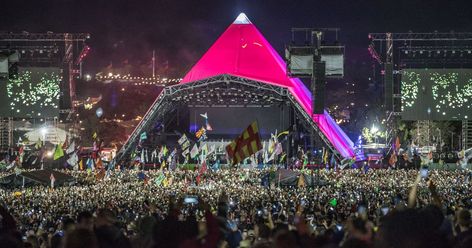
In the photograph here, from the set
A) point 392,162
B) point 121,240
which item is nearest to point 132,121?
point 392,162

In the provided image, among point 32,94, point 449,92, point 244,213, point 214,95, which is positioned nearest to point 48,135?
point 32,94

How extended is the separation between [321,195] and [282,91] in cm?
2312

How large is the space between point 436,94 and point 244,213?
3655cm

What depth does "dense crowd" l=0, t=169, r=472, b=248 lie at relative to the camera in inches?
169

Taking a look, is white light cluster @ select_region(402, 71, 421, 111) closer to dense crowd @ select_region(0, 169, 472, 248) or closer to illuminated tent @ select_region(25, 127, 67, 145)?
dense crowd @ select_region(0, 169, 472, 248)

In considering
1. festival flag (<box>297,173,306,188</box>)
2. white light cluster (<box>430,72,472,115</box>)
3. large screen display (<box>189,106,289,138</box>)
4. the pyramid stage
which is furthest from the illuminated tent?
festival flag (<box>297,173,306,188</box>)

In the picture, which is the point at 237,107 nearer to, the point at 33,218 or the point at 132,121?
the point at 132,121

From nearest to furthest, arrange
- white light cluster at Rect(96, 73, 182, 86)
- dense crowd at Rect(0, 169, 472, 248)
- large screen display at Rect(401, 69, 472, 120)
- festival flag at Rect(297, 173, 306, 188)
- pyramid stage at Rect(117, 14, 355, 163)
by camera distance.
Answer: dense crowd at Rect(0, 169, 472, 248), festival flag at Rect(297, 173, 306, 188), pyramid stage at Rect(117, 14, 355, 163), large screen display at Rect(401, 69, 472, 120), white light cluster at Rect(96, 73, 182, 86)

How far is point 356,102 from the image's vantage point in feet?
296

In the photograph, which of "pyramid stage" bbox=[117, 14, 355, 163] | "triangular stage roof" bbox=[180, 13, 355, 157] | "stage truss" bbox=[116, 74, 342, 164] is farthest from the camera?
"triangular stage roof" bbox=[180, 13, 355, 157]

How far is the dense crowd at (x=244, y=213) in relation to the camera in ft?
14.1

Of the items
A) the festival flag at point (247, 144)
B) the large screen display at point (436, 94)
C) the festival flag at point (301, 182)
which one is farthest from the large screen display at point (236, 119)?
the festival flag at point (247, 144)

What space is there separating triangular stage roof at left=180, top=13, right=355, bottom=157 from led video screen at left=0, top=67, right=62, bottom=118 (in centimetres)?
921

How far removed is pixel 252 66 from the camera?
4631 cm
